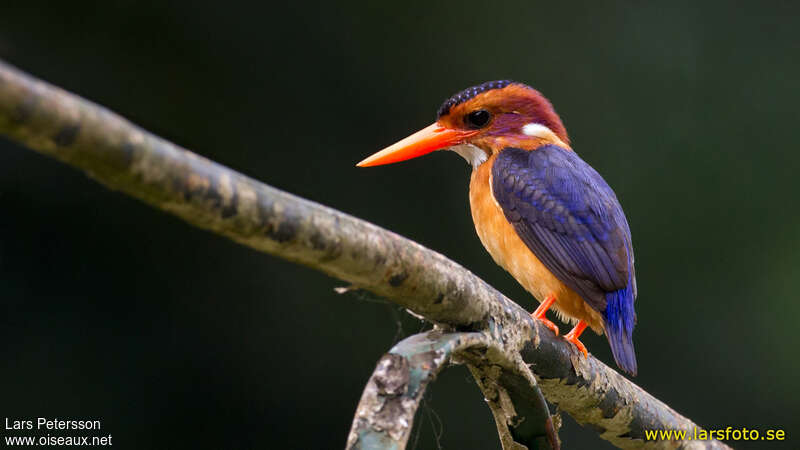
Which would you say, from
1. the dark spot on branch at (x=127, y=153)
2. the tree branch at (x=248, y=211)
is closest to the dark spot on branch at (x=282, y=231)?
the tree branch at (x=248, y=211)

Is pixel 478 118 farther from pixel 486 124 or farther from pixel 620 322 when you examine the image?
pixel 620 322

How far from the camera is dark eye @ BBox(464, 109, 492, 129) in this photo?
9.25 feet

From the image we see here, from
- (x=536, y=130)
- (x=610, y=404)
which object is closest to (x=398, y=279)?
(x=610, y=404)

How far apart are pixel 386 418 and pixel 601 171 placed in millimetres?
2824

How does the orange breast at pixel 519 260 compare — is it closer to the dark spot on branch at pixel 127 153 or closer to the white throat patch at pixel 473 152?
the white throat patch at pixel 473 152

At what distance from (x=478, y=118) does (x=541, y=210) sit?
18.4 inches

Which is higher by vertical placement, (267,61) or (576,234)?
(267,61)

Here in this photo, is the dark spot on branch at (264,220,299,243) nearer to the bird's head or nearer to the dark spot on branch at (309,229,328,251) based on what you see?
the dark spot on branch at (309,229,328,251)

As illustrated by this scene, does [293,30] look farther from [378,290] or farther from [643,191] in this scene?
[378,290]

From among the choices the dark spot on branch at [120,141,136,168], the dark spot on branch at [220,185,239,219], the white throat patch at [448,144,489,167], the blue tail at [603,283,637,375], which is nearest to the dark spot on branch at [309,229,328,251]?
the dark spot on branch at [220,185,239,219]

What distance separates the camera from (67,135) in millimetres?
853

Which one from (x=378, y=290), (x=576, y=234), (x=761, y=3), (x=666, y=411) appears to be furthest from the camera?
(x=761, y=3)

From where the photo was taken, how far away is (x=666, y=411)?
227cm

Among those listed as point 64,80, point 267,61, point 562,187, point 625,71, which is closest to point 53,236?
point 64,80
